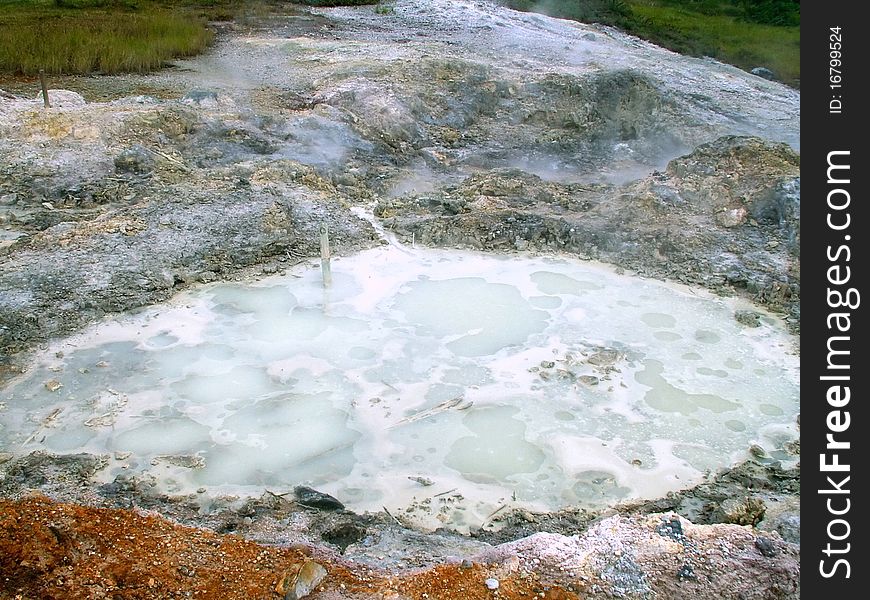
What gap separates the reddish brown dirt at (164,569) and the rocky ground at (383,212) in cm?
1

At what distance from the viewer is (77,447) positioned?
5.05 metres

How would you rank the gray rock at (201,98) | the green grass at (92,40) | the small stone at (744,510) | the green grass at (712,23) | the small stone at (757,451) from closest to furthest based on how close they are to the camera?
1. the small stone at (744,510)
2. the small stone at (757,451)
3. the gray rock at (201,98)
4. the green grass at (92,40)
5. the green grass at (712,23)

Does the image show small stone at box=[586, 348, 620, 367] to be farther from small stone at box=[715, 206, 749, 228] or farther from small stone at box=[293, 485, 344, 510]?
small stone at box=[715, 206, 749, 228]

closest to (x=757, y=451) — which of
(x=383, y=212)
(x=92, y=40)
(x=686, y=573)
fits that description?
(x=686, y=573)

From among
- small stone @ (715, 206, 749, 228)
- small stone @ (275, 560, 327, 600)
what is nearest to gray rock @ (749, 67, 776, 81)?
small stone @ (715, 206, 749, 228)

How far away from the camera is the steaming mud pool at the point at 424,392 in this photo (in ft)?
16.1

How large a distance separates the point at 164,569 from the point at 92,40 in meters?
14.0

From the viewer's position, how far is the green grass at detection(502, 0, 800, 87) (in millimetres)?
19797

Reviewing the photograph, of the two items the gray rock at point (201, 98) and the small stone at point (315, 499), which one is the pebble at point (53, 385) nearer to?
the small stone at point (315, 499)

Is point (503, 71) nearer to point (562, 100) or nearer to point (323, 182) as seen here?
point (562, 100)

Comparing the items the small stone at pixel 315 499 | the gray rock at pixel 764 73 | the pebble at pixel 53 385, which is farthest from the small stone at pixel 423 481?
the gray rock at pixel 764 73

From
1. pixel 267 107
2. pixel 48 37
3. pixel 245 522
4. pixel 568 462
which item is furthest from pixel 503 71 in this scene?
pixel 245 522

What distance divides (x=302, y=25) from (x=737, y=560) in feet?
61.8

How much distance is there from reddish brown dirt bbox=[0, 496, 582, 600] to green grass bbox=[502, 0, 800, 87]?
18.1 meters
